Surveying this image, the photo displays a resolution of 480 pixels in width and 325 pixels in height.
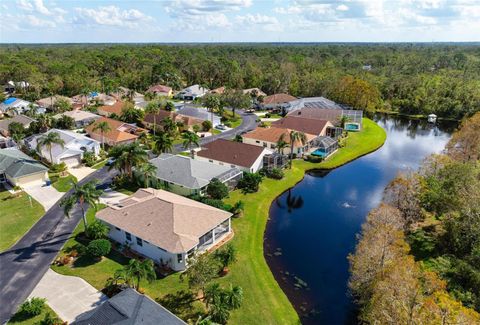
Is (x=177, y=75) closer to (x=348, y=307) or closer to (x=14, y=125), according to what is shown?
(x=14, y=125)

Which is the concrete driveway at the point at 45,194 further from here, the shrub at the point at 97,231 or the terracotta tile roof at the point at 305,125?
the terracotta tile roof at the point at 305,125

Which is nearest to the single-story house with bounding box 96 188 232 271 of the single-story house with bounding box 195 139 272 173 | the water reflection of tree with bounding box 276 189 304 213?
the water reflection of tree with bounding box 276 189 304 213

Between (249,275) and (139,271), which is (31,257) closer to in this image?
(139,271)

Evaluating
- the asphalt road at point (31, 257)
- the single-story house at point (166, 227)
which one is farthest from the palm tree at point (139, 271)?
the asphalt road at point (31, 257)

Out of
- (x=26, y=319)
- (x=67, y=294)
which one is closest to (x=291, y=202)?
(x=67, y=294)

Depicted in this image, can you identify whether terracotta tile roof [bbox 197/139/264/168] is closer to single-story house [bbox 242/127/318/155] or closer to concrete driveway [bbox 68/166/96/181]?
single-story house [bbox 242/127/318/155]

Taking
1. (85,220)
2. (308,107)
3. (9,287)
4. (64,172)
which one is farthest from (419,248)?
(308,107)
